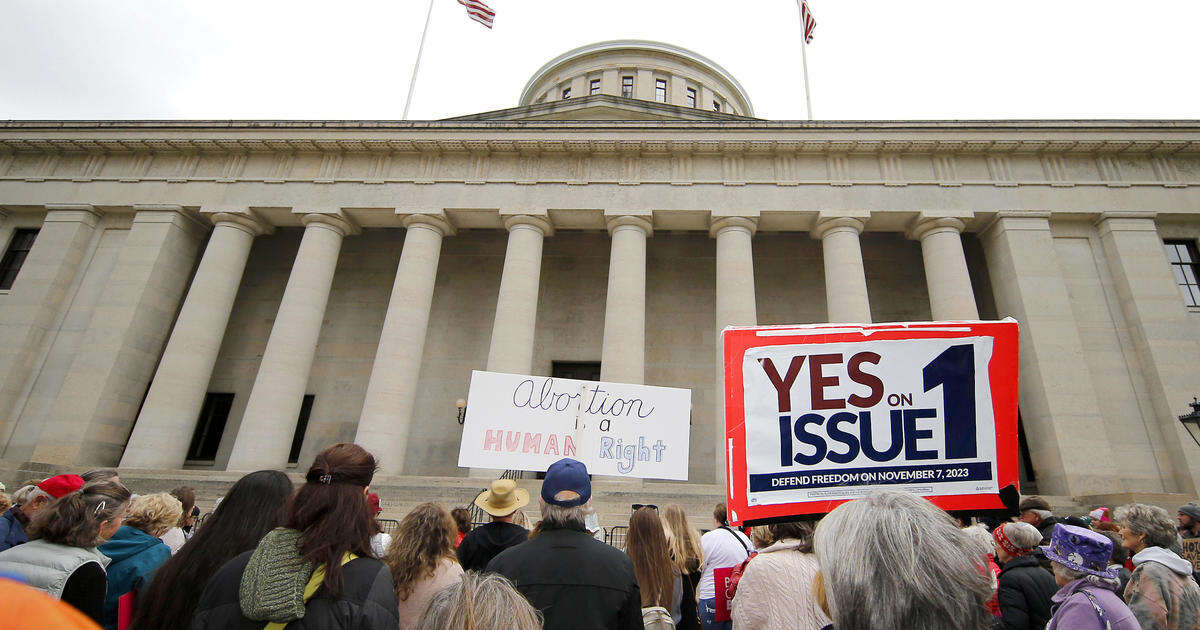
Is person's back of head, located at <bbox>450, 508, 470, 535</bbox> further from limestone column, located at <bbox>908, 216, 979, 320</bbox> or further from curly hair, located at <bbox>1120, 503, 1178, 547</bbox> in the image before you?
limestone column, located at <bbox>908, 216, 979, 320</bbox>

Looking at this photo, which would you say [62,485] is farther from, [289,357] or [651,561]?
[289,357]

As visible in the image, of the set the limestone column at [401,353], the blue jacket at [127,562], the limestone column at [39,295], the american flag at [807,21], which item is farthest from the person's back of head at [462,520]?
the american flag at [807,21]

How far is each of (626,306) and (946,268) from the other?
10.6 meters

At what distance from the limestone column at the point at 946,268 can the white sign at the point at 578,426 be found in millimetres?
13315

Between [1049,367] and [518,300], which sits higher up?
[518,300]

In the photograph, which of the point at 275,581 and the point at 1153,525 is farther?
the point at 1153,525

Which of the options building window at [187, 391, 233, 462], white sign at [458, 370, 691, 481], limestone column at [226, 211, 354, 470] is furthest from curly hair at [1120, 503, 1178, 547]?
building window at [187, 391, 233, 462]

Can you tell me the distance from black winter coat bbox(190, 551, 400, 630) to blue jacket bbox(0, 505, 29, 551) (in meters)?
4.75

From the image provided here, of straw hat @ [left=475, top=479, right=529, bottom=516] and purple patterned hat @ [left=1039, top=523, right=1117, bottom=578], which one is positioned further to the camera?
straw hat @ [left=475, top=479, right=529, bottom=516]

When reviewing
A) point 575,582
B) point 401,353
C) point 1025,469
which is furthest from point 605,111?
point 575,582

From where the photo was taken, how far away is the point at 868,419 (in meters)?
4.09

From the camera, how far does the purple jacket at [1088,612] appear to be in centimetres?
347

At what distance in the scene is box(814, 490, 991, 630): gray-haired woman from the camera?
6.14 ft

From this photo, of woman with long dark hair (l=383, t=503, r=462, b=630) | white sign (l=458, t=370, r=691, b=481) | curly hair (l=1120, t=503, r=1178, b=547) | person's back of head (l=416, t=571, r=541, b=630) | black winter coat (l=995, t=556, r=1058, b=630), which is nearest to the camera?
person's back of head (l=416, t=571, r=541, b=630)
